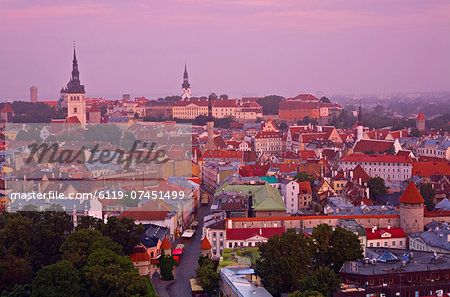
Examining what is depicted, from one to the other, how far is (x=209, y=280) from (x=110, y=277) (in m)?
2.56

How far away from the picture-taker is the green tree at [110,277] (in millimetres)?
16359

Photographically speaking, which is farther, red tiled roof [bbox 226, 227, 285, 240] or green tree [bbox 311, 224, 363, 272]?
red tiled roof [bbox 226, 227, 285, 240]

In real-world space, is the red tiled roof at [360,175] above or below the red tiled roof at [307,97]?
below

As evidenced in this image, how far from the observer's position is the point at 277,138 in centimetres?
4828

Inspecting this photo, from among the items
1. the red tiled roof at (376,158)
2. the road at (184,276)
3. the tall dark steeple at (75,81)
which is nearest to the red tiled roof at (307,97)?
the tall dark steeple at (75,81)

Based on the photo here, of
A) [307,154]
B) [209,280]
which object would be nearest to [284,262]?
[209,280]

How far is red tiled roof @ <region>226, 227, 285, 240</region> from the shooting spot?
20.4 metres

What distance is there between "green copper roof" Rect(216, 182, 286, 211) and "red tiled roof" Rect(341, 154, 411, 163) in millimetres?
8872

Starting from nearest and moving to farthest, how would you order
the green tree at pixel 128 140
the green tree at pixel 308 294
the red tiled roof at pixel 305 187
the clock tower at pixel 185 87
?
the green tree at pixel 308 294, the red tiled roof at pixel 305 187, the green tree at pixel 128 140, the clock tower at pixel 185 87

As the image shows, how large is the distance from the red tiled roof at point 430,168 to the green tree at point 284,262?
1572 cm

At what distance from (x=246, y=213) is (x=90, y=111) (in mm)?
41232

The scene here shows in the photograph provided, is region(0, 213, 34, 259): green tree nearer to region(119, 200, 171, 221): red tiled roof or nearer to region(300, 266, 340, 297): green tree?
region(119, 200, 171, 221): red tiled roof

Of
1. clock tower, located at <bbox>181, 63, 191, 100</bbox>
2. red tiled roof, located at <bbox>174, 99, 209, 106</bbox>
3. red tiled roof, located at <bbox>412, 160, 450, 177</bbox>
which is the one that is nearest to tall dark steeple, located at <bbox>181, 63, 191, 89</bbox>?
clock tower, located at <bbox>181, 63, 191, 100</bbox>

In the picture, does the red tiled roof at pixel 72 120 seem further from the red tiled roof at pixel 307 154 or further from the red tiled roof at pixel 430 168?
the red tiled roof at pixel 430 168
